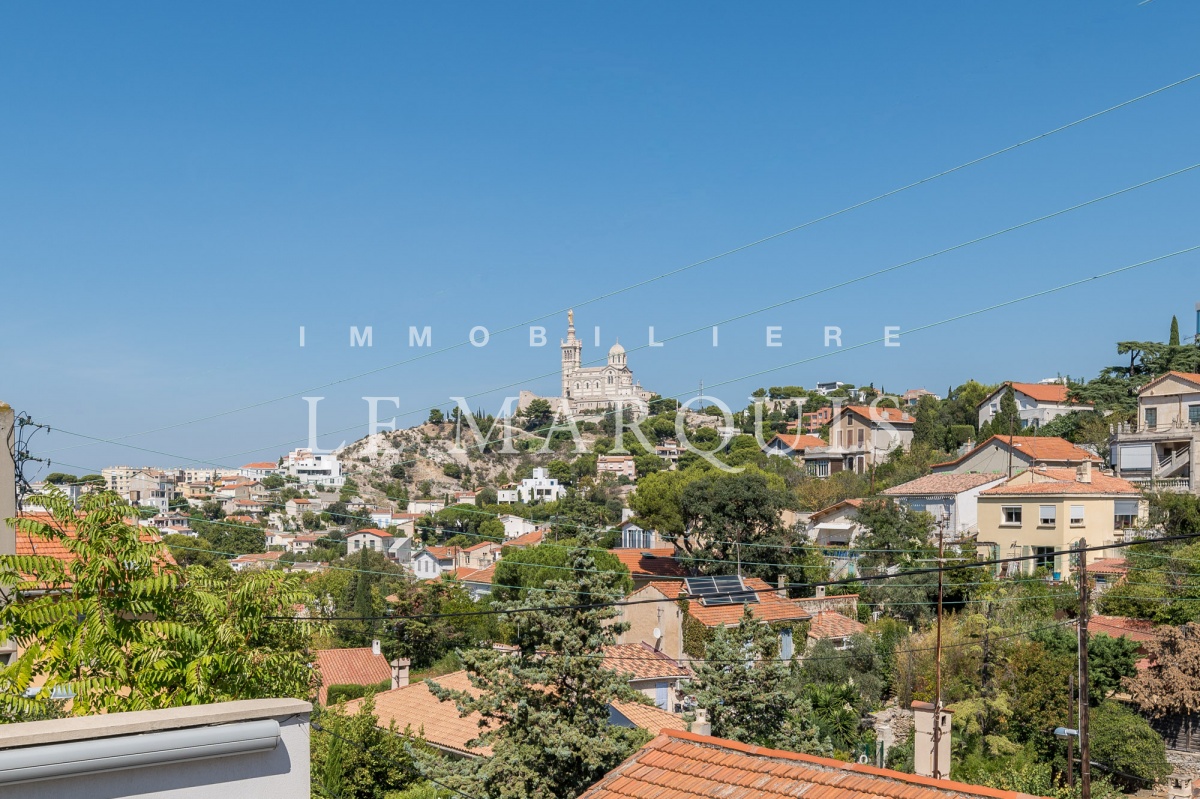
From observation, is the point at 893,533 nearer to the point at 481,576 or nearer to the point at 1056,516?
the point at 1056,516

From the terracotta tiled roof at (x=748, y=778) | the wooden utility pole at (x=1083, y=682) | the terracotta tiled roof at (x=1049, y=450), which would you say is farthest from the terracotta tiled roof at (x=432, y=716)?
the terracotta tiled roof at (x=1049, y=450)

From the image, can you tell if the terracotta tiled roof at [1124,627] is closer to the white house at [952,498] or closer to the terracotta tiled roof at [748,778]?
the white house at [952,498]

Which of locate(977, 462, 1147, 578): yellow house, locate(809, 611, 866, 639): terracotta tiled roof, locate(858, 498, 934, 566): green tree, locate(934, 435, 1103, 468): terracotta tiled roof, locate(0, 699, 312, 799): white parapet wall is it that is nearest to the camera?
locate(0, 699, 312, 799): white parapet wall

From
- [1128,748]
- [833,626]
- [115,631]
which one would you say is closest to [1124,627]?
[1128,748]

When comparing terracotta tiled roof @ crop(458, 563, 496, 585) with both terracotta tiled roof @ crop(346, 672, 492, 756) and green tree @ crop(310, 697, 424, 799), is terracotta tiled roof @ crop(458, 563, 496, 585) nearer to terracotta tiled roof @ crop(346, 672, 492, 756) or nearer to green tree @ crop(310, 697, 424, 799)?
terracotta tiled roof @ crop(346, 672, 492, 756)

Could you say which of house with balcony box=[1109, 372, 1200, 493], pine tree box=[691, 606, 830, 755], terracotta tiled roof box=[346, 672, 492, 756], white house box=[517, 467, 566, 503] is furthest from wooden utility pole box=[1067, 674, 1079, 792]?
white house box=[517, 467, 566, 503]
